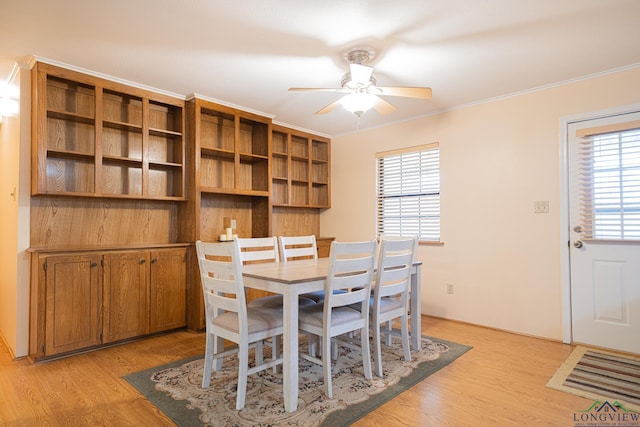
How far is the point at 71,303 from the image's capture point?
282 centimetres

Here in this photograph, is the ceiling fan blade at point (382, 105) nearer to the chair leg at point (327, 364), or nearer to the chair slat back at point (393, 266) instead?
the chair slat back at point (393, 266)

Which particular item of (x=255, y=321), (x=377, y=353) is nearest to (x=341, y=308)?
(x=377, y=353)

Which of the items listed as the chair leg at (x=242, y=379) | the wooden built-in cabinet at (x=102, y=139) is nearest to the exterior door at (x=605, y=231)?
the chair leg at (x=242, y=379)

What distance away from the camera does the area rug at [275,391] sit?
6.39 ft

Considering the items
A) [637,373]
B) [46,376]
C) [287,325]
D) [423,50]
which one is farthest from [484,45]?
[46,376]

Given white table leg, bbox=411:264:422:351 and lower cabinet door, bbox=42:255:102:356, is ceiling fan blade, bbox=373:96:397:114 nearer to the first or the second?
white table leg, bbox=411:264:422:351

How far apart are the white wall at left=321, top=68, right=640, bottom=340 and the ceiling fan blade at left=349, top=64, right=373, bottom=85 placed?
1.79 metres

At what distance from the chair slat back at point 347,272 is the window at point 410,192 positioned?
79.5 inches

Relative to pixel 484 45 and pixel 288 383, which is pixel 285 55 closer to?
pixel 484 45

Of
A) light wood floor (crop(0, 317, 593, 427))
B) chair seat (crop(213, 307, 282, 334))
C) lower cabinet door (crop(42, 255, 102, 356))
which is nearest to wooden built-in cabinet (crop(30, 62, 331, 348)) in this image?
lower cabinet door (crop(42, 255, 102, 356))

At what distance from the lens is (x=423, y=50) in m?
2.62

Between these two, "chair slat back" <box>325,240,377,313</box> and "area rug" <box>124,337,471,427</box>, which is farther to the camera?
"chair slat back" <box>325,240,377,313</box>

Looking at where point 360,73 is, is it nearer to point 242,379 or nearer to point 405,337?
point 405,337

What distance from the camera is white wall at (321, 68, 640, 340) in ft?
10.7
